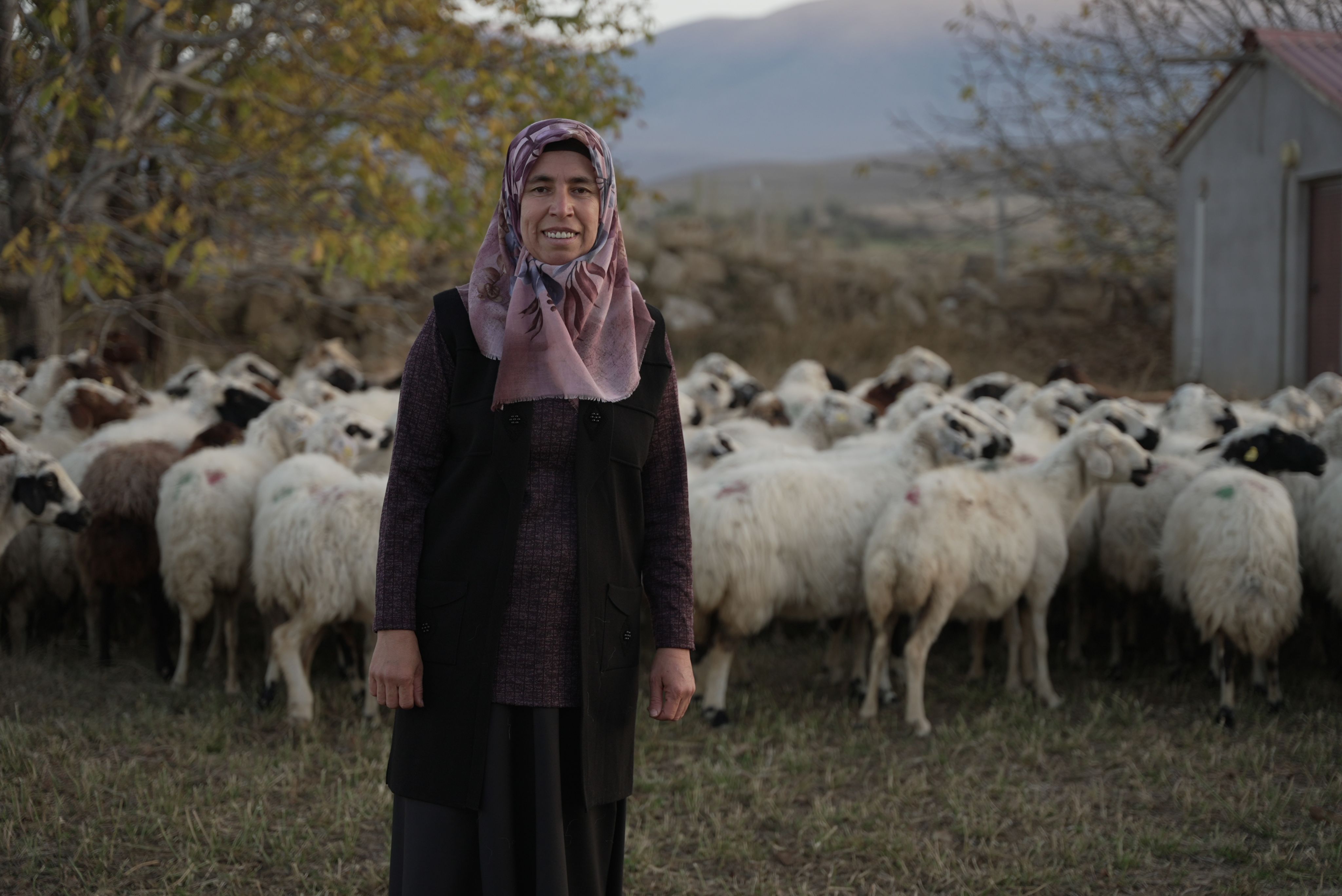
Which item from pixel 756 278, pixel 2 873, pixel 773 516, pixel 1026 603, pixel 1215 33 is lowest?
pixel 2 873

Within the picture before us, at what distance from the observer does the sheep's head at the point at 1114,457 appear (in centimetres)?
623

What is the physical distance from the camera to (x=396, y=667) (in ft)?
8.34

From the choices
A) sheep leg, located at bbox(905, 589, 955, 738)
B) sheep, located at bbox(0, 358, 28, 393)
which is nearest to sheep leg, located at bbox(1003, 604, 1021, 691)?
sheep leg, located at bbox(905, 589, 955, 738)

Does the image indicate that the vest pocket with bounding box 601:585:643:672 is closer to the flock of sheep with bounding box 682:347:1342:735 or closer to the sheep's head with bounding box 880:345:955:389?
the flock of sheep with bounding box 682:347:1342:735

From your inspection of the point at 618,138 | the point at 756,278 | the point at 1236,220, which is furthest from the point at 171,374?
the point at 1236,220

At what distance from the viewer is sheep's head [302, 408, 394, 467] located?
6.68m

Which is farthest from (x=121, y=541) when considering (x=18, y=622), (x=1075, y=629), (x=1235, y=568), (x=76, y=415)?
(x=1235, y=568)

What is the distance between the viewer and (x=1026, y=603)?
6.58m

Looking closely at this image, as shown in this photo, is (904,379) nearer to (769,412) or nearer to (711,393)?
(711,393)

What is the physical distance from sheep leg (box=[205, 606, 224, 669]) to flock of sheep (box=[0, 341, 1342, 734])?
21 millimetres

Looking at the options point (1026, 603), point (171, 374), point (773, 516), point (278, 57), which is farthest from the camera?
point (171, 374)

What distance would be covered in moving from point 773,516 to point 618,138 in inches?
292

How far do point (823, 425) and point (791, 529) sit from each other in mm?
2577

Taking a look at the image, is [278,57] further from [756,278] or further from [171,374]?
[756,278]
